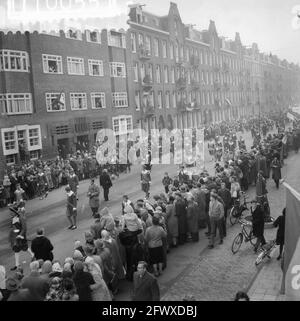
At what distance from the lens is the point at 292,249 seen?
732 centimetres

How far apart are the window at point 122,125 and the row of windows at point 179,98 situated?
7.17 feet

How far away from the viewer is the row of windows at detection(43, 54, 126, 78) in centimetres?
3086

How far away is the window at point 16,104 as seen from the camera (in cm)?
2739

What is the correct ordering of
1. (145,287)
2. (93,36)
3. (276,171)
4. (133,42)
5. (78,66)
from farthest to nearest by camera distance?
(133,42) < (93,36) < (78,66) < (276,171) < (145,287)

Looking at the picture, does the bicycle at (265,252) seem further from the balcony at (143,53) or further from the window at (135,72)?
the window at (135,72)

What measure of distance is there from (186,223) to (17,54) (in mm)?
19551

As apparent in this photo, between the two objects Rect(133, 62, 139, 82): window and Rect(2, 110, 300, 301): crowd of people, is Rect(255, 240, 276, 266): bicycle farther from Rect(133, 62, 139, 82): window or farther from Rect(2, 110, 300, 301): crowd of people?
Rect(133, 62, 139, 82): window

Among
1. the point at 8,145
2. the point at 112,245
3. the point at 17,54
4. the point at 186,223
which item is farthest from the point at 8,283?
the point at 17,54

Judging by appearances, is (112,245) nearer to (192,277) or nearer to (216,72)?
(192,277)

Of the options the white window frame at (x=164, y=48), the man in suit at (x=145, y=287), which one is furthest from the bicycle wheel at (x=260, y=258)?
the white window frame at (x=164, y=48)

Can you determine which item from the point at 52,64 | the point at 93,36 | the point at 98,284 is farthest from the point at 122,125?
the point at 98,284

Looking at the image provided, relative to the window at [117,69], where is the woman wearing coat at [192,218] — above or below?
below

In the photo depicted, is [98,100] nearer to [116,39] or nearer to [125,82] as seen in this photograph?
[125,82]

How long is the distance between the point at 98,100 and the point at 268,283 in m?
27.4
